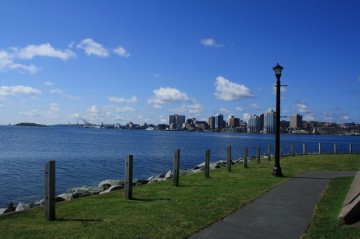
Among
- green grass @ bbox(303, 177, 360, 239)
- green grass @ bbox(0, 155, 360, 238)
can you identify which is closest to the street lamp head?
green grass @ bbox(0, 155, 360, 238)

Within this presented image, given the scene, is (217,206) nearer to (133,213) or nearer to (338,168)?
(133,213)

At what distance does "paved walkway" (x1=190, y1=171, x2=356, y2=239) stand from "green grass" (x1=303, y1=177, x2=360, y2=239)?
20cm

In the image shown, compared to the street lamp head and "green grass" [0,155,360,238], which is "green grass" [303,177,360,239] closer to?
"green grass" [0,155,360,238]

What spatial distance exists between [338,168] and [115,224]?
19.4m

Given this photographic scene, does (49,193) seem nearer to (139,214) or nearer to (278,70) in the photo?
(139,214)

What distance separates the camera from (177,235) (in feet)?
26.0

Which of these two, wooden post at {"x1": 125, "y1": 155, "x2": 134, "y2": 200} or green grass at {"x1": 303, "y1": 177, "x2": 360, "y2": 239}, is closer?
green grass at {"x1": 303, "y1": 177, "x2": 360, "y2": 239}

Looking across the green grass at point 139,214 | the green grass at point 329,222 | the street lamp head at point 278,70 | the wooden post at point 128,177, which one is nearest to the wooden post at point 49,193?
the green grass at point 139,214

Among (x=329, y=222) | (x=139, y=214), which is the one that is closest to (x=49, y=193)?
(x=139, y=214)

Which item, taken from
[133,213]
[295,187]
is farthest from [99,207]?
[295,187]

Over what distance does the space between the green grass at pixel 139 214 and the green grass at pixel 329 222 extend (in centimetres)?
217

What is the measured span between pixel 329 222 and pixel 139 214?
458cm

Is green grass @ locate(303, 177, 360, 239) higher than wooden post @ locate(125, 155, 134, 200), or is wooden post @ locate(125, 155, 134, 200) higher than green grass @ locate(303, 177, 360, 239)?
wooden post @ locate(125, 155, 134, 200)

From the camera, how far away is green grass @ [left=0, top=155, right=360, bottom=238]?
8.16 m
